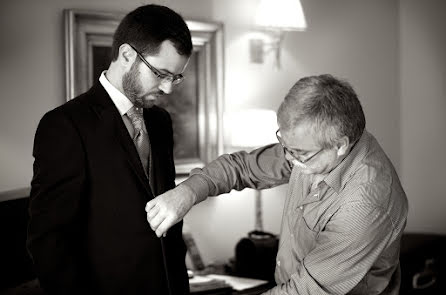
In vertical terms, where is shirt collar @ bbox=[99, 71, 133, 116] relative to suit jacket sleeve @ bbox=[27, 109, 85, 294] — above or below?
above

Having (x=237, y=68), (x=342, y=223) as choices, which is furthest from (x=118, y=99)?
(x=237, y=68)

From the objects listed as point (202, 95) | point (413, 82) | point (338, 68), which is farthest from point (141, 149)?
point (413, 82)

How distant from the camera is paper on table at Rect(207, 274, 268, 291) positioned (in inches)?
135

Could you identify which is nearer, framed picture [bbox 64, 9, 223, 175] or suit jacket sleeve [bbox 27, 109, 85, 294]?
suit jacket sleeve [bbox 27, 109, 85, 294]

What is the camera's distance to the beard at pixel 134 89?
7.19 ft

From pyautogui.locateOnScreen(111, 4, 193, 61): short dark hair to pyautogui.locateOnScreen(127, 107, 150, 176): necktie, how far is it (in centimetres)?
22

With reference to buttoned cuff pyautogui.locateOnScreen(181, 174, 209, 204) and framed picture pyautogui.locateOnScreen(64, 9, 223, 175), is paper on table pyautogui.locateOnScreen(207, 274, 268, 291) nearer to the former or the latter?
framed picture pyautogui.locateOnScreen(64, 9, 223, 175)

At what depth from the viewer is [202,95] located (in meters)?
3.96

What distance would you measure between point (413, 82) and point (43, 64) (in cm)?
326

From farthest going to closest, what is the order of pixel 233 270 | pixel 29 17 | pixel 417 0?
pixel 417 0
pixel 233 270
pixel 29 17

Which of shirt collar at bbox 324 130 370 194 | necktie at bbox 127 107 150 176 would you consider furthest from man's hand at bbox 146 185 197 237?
shirt collar at bbox 324 130 370 194

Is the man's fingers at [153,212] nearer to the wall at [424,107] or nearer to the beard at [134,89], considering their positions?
the beard at [134,89]

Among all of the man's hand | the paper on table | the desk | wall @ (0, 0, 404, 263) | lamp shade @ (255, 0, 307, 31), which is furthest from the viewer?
lamp shade @ (255, 0, 307, 31)

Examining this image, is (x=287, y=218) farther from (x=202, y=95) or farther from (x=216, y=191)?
(x=202, y=95)
